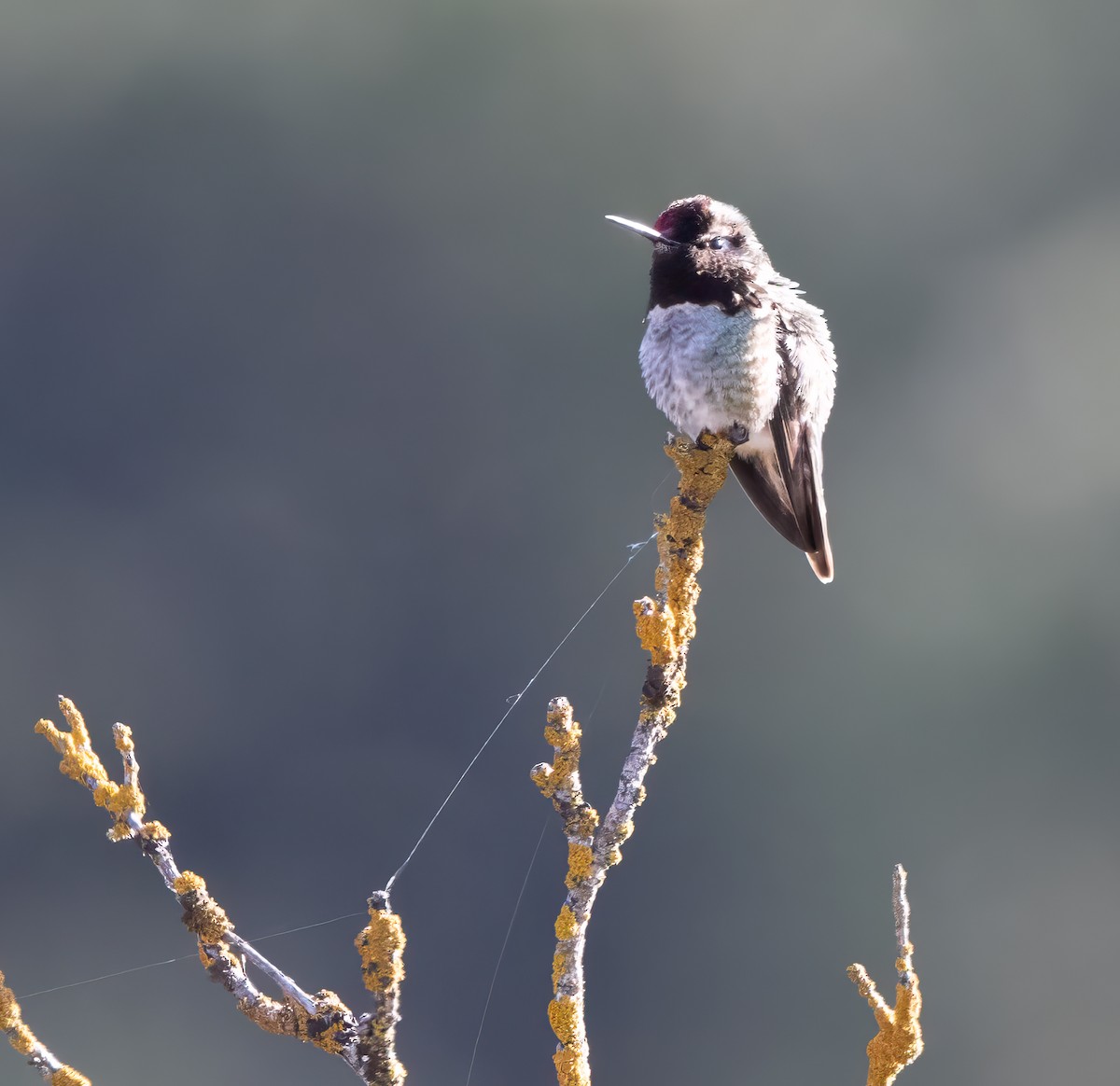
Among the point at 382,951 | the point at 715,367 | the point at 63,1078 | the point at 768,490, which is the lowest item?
the point at 63,1078

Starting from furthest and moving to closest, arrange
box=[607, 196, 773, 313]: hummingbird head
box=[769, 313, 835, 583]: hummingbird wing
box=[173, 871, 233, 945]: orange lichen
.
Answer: box=[769, 313, 835, 583]: hummingbird wing → box=[607, 196, 773, 313]: hummingbird head → box=[173, 871, 233, 945]: orange lichen

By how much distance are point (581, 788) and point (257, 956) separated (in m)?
0.56

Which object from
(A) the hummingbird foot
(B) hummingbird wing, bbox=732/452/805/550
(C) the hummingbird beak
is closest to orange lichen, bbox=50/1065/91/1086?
(A) the hummingbird foot

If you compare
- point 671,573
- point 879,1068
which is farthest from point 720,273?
point 879,1068

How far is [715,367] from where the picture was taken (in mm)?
3582

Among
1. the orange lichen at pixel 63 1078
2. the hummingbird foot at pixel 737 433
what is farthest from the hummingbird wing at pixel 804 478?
the orange lichen at pixel 63 1078

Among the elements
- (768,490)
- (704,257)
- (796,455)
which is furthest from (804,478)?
(704,257)

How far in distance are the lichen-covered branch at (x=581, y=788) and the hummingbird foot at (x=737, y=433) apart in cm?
93

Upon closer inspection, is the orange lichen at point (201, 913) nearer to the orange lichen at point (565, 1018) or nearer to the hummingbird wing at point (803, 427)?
the orange lichen at point (565, 1018)

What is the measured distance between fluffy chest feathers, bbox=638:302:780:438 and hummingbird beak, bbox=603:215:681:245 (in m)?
0.19

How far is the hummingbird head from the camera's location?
3715 millimetres

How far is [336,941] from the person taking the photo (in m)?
17.1

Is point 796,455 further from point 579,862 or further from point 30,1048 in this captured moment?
point 30,1048

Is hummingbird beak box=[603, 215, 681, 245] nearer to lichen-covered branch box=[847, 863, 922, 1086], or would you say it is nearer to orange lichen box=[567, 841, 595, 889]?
orange lichen box=[567, 841, 595, 889]
